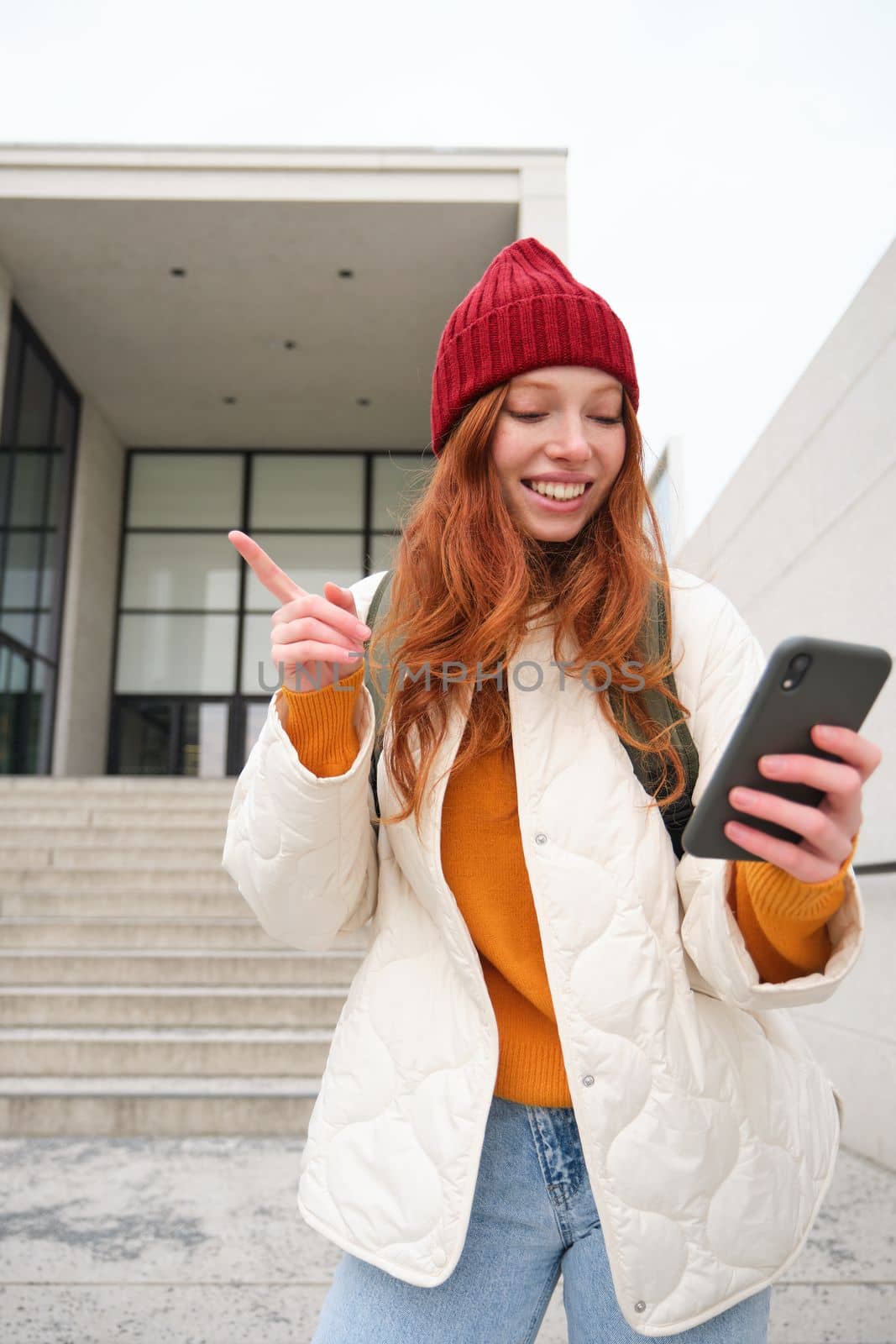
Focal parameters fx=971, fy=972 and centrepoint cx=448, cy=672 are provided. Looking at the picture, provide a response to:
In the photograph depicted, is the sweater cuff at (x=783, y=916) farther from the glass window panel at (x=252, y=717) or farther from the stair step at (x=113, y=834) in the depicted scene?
the glass window panel at (x=252, y=717)

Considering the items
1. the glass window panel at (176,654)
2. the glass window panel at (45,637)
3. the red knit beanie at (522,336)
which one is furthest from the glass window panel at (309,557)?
the red knit beanie at (522,336)

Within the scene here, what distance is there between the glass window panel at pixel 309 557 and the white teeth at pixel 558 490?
43.3 ft

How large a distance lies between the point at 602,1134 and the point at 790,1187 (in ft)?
0.75

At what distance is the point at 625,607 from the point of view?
1141 mm

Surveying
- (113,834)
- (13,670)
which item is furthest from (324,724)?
(13,670)

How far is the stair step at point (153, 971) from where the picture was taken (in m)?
4.73

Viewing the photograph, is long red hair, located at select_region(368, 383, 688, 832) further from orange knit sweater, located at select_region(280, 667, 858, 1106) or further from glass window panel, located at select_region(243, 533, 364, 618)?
glass window panel, located at select_region(243, 533, 364, 618)

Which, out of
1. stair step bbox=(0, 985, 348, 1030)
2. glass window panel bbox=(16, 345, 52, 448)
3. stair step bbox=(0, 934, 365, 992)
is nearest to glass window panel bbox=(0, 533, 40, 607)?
glass window panel bbox=(16, 345, 52, 448)

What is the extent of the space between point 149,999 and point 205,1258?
84.7 inches

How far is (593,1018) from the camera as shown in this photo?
0.98 m

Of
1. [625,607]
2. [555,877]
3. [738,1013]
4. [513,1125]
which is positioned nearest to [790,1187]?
[738,1013]

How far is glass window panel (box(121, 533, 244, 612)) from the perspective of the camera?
14414 millimetres

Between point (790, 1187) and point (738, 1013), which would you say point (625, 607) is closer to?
point (738, 1013)

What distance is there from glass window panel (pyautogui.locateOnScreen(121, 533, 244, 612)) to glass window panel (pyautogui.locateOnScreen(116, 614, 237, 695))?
10.1 inches
